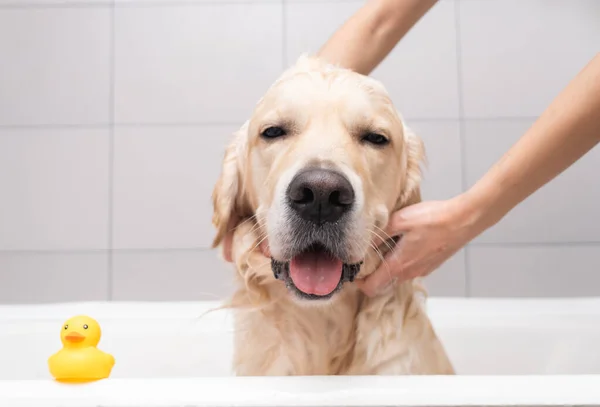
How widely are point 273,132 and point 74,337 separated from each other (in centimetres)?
54

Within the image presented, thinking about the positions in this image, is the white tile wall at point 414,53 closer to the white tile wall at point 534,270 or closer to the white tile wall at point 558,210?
the white tile wall at point 558,210

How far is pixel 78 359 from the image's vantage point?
816mm

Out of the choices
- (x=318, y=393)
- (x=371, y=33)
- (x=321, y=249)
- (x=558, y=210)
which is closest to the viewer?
(x=318, y=393)

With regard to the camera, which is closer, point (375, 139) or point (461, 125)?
point (375, 139)

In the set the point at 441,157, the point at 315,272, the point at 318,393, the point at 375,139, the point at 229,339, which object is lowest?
the point at 229,339

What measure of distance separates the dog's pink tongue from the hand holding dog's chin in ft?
0.53

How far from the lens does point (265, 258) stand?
1.17 meters

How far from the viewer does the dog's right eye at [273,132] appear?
1.17m

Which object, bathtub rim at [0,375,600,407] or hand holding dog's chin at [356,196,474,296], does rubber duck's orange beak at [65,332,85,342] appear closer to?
bathtub rim at [0,375,600,407]

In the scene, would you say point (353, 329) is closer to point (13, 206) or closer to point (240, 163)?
point (240, 163)

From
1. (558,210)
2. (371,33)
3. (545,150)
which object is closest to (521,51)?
(558,210)

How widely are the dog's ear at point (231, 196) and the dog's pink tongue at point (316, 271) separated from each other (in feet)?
0.94

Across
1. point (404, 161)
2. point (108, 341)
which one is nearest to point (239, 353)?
point (404, 161)

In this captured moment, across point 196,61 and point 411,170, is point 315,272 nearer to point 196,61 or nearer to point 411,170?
point 411,170
